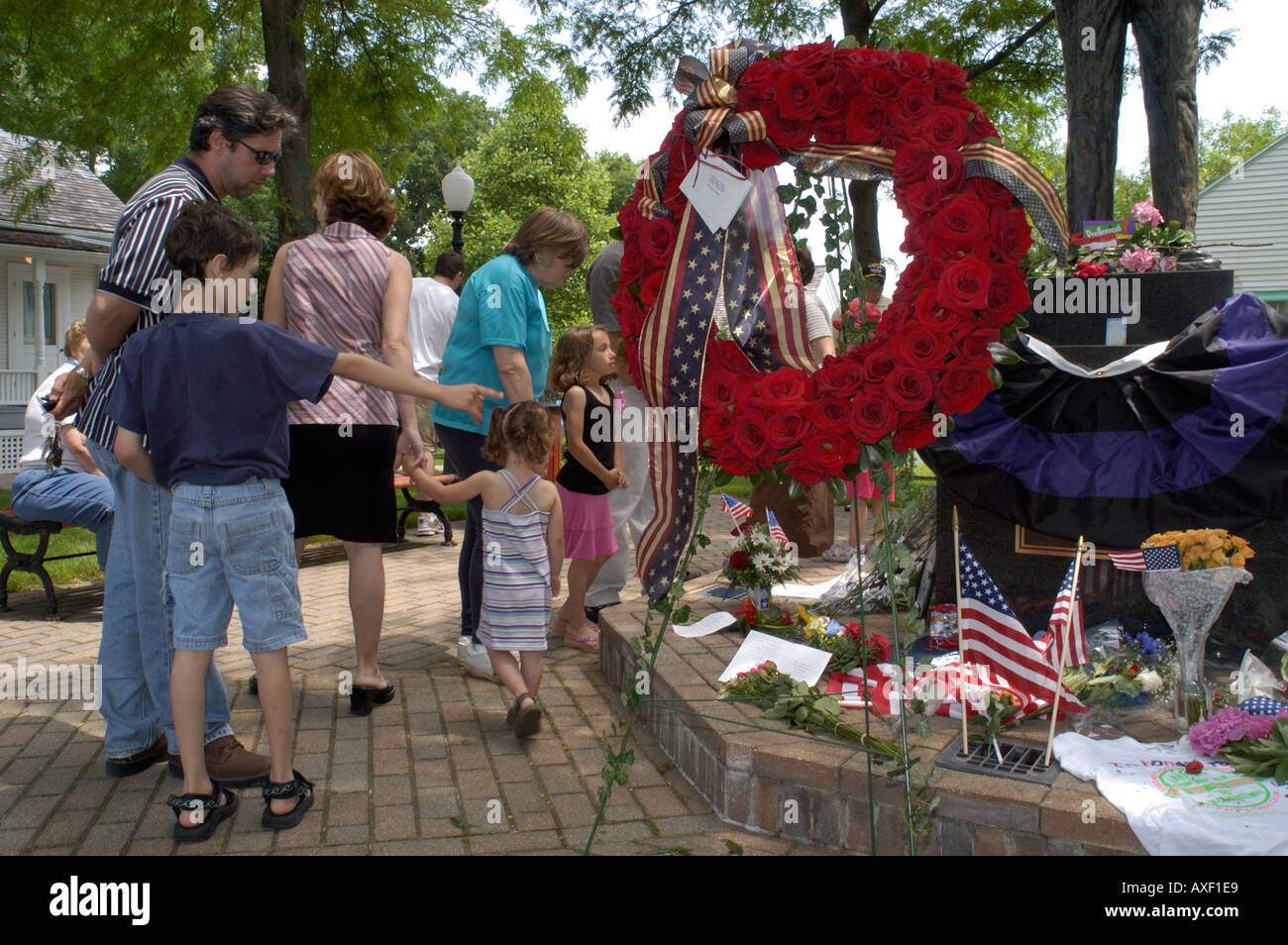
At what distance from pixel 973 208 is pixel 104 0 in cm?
1232

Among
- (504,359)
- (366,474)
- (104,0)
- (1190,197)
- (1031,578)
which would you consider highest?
(104,0)

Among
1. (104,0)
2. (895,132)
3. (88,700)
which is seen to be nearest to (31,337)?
(104,0)

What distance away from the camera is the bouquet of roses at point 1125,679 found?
3789 millimetres

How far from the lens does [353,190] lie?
13.1ft

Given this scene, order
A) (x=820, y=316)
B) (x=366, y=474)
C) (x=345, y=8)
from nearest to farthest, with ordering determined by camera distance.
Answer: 1. (x=366, y=474)
2. (x=820, y=316)
3. (x=345, y=8)

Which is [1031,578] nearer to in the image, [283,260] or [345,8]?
[283,260]

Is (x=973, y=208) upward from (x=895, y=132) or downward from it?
downward

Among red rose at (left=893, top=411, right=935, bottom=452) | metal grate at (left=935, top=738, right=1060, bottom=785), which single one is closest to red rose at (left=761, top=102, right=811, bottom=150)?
red rose at (left=893, top=411, right=935, bottom=452)

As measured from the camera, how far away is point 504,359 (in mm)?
4477

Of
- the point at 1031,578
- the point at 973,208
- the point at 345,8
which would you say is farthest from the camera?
the point at 345,8

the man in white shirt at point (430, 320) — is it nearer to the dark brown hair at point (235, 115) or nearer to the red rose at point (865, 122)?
the dark brown hair at point (235, 115)

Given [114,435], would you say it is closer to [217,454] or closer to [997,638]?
[217,454]

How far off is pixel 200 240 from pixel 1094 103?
6.13 metres

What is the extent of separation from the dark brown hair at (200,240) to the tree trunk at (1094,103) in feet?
17.9
